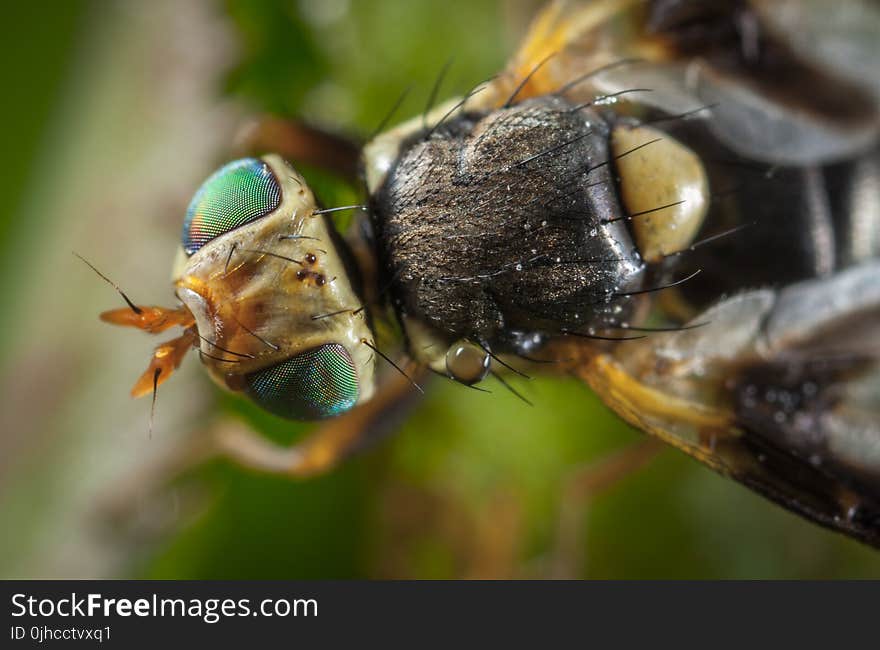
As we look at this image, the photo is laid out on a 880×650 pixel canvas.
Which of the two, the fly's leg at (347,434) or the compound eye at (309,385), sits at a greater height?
the compound eye at (309,385)

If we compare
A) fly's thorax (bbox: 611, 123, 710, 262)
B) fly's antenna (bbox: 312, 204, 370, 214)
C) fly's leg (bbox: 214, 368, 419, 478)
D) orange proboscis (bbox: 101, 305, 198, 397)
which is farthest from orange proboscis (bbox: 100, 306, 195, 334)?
Result: fly's thorax (bbox: 611, 123, 710, 262)

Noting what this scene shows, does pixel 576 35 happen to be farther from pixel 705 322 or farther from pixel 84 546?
pixel 84 546

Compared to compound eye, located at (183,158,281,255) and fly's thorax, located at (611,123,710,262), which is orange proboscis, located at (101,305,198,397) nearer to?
compound eye, located at (183,158,281,255)

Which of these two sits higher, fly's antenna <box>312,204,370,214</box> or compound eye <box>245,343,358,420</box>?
fly's antenna <box>312,204,370,214</box>

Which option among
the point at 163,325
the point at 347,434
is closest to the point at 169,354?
the point at 163,325

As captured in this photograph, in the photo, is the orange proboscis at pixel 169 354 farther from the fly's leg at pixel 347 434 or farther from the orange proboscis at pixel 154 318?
the fly's leg at pixel 347 434

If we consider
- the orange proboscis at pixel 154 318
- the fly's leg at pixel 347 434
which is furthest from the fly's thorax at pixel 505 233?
the fly's leg at pixel 347 434
